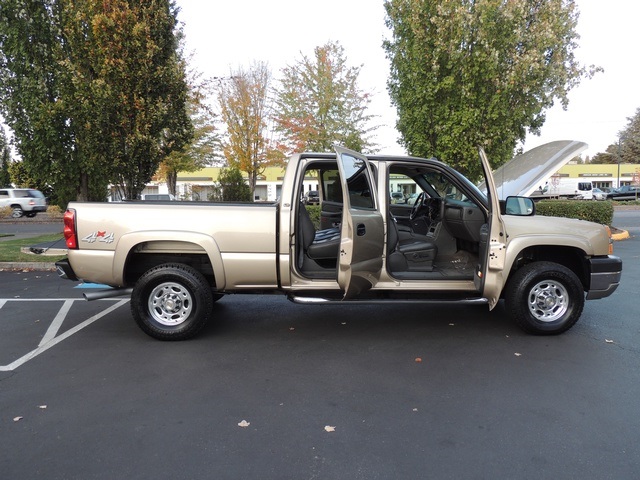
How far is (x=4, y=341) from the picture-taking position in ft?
16.9

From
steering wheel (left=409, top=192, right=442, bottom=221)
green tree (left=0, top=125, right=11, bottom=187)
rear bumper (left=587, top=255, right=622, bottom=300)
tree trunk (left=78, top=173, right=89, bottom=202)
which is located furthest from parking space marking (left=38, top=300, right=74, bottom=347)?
green tree (left=0, top=125, right=11, bottom=187)

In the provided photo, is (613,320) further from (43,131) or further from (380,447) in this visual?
(43,131)

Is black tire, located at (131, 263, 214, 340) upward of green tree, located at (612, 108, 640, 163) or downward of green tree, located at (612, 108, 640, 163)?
downward

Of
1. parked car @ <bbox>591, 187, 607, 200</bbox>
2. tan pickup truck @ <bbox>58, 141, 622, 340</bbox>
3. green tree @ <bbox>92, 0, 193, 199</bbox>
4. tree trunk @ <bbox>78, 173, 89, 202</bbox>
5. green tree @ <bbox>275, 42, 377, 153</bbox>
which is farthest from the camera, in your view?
parked car @ <bbox>591, 187, 607, 200</bbox>

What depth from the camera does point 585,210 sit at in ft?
45.5

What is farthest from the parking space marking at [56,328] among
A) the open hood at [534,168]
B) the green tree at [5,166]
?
the green tree at [5,166]

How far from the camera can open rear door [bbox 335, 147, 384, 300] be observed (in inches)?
180

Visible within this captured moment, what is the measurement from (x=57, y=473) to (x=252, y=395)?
4.68 ft

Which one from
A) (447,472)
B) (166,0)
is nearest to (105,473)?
(447,472)

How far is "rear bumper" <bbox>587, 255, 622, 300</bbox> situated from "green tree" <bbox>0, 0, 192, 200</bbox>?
913cm

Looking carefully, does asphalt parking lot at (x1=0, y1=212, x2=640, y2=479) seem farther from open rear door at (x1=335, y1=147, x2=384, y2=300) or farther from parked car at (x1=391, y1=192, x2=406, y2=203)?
parked car at (x1=391, y1=192, x2=406, y2=203)

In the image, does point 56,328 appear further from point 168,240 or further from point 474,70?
point 474,70

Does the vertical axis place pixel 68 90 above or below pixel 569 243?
above

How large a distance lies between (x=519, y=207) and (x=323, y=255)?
7.35 feet
